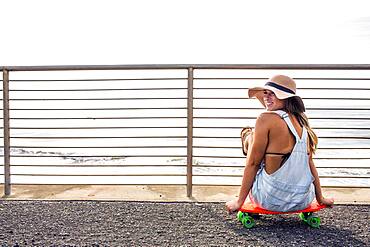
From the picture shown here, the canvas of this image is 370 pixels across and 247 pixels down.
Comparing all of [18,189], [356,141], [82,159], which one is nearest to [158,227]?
[18,189]

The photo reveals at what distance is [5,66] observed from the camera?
5211 mm

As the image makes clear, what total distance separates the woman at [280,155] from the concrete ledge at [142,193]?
2.80 ft

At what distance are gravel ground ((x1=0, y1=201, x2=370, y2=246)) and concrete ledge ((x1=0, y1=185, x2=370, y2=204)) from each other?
224mm

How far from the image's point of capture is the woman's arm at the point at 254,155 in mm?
4246

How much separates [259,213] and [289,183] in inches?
12.1

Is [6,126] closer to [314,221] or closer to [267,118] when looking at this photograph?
[267,118]

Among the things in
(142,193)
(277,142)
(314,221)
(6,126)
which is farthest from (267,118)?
(6,126)

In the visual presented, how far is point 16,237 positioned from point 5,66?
172 centimetres

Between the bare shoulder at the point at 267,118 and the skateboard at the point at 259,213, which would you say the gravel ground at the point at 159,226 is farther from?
the bare shoulder at the point at 267,118

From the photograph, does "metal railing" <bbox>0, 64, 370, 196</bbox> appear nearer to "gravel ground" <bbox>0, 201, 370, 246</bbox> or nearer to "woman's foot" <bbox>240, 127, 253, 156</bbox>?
"woman's foot" <bbox>240, 127, 253, 156</bbox>

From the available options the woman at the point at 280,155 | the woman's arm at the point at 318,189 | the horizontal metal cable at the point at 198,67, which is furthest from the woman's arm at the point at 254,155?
the horizontal metal cable at the point at 198,67

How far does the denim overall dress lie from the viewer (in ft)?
14.0

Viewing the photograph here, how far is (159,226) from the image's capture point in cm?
437

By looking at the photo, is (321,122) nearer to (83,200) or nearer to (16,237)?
(83,200)
